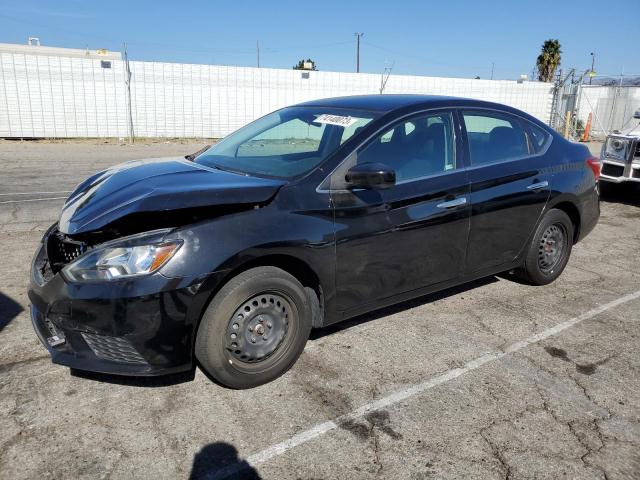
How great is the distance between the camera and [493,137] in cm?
436

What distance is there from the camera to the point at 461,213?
3.88 meters

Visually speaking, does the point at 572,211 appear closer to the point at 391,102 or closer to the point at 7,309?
the point at 391,102

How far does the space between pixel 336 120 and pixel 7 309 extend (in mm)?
2947

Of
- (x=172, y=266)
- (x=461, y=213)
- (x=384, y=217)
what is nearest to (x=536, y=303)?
(x=461, y=213)

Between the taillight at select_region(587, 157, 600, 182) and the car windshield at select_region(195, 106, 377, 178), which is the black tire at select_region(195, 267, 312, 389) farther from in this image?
the taillight at select_region(587, 157, 600, 182)

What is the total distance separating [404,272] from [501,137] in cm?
161

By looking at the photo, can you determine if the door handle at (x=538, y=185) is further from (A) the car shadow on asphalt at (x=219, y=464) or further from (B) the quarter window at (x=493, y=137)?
(A) the car shadow on asphalt at (x=219, y=464)

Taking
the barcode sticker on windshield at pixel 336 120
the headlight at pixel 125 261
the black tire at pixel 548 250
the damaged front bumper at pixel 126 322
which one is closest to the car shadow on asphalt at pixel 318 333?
the damaged front bumper at pixel 126 322

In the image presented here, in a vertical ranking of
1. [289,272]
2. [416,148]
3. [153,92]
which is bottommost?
[289,272]

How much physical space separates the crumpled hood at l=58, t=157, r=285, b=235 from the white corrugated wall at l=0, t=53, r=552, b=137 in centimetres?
1738

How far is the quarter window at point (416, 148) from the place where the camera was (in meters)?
3.57

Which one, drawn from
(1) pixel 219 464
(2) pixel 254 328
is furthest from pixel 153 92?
(1) pixel 219 464

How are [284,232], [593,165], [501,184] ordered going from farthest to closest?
[593,165], [501,184], [284,232]

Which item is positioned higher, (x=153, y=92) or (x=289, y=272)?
(x=153, y=92)
